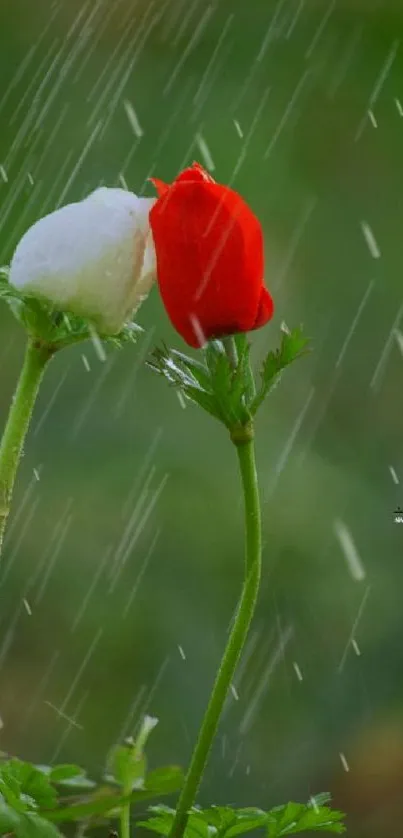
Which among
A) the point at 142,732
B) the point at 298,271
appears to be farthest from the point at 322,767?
the point at 142,732

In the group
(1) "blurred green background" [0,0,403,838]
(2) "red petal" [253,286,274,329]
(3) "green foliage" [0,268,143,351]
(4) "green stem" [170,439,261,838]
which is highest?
(2) "red petal" [253,286,274,329]

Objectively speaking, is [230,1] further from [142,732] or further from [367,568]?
[142,732]

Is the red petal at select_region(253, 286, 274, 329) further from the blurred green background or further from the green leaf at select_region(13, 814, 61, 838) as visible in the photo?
the blurred green background

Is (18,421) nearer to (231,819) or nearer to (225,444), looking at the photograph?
(231,819)

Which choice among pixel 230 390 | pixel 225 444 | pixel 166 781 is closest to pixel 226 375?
pixel 230 390

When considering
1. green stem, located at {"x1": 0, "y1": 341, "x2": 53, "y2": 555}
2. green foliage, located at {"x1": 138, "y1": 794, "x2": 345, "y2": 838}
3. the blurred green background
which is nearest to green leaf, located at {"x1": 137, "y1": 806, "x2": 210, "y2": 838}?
green foliage, located at {"x1": 138, "y1": 794, "x2": 345, "y2": 838}

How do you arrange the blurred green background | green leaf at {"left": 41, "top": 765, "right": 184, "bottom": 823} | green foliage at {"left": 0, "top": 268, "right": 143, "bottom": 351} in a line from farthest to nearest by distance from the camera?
the blurred green background → green foliage at {"left": 0, "top": 268, "right": 143, "bottom": 351} → green leaf at {"left": 41, "top": 765, "right": 184, "bottom": 823}
